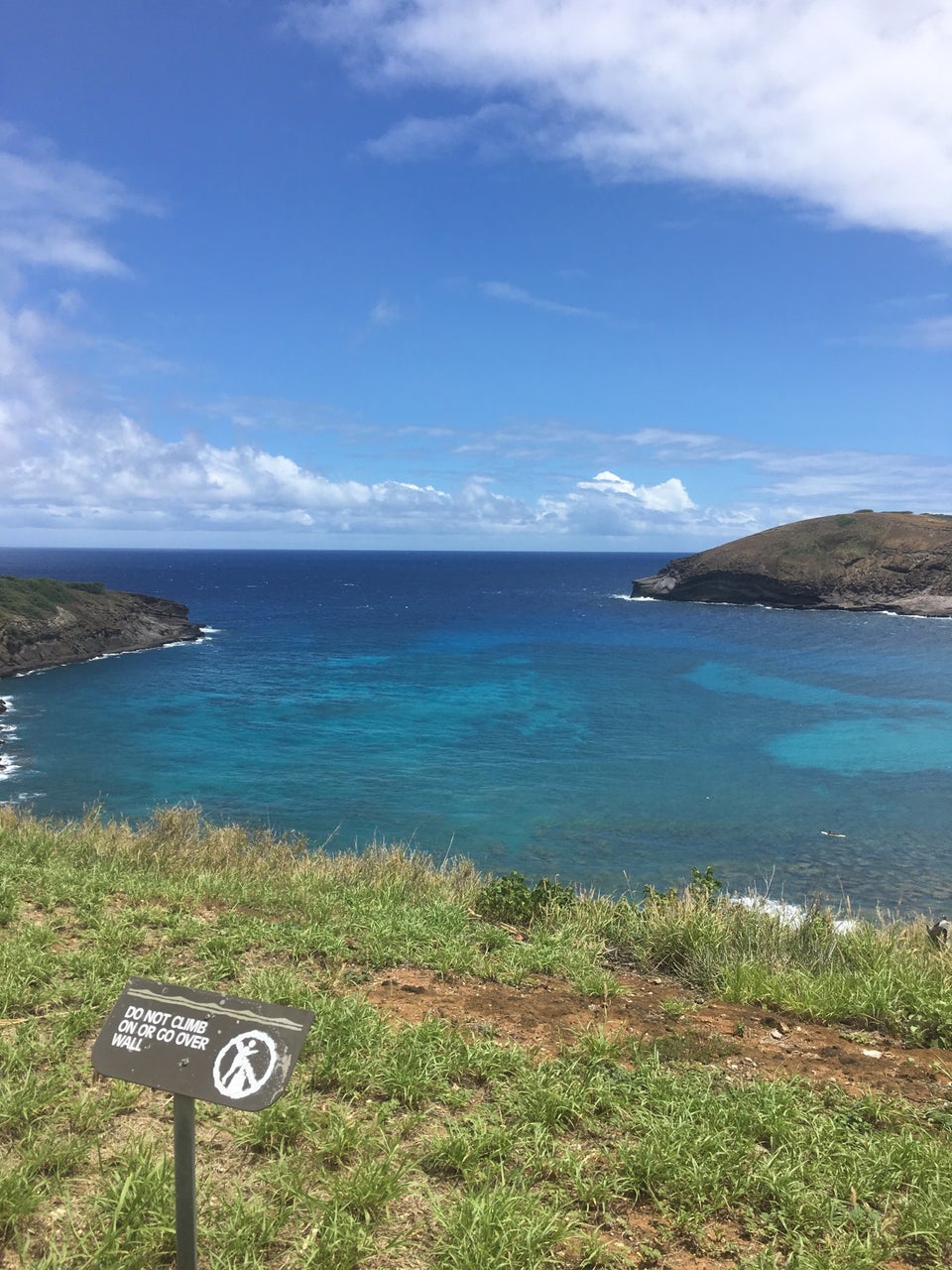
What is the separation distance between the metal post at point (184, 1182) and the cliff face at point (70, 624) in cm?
5263

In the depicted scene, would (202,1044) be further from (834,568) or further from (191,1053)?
(834,568)

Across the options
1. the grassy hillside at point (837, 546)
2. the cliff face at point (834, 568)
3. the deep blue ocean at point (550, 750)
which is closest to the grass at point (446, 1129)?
the deep blue ocean at point (550, 750)

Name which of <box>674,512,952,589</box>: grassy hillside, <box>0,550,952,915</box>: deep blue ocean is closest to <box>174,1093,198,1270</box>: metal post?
<box>0,550,952,915</box>: deep blue ocean

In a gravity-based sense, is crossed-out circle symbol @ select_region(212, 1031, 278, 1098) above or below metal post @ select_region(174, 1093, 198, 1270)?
above

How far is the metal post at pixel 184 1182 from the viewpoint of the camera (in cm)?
304

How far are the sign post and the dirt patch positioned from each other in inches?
122

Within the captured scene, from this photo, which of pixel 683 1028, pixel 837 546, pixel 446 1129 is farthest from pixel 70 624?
pixel 837 546

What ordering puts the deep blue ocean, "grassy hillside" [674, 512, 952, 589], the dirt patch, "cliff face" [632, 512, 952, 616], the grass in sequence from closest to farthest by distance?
the grass < the dirt patch < the deep blue ocean < "cliff face" [632, 512, 952, 616] < "grassy hillside" [674, 512, 952, 589]

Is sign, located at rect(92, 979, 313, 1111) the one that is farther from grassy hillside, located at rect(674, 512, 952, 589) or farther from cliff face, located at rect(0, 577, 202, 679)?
grassy hillside, located at rect(674, 512, 952, 589)

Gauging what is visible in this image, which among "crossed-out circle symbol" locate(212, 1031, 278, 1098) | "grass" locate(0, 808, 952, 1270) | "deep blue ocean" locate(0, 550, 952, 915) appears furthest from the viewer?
"deep blue ocean" locate(0, 550, 952, 915)

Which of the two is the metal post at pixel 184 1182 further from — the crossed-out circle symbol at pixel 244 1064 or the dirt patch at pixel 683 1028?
the dirt patch at pixel 683 1028

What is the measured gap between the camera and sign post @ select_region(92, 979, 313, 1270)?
9.75ft

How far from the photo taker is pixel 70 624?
5519 cm

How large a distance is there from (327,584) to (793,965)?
456 ft
